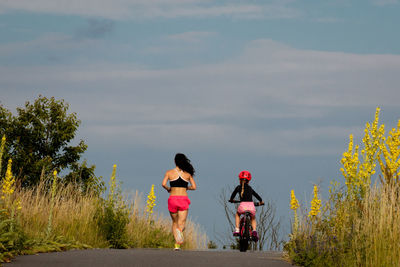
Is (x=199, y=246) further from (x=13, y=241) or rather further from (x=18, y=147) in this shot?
(x=18, y=147)

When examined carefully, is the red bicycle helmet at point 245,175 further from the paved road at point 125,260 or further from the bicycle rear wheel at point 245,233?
the paved road at point 125,260

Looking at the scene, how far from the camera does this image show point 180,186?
1655cm

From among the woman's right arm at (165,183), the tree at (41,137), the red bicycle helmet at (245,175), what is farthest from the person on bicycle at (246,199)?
the tree at (41,137)

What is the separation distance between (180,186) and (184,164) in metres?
0.61

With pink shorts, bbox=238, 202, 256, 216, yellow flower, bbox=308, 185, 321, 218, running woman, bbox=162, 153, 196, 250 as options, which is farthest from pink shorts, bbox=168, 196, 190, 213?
yellow flower, bbox=308, 185, 321, 218

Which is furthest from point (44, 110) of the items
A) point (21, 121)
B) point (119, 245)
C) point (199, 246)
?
point (119, 245)

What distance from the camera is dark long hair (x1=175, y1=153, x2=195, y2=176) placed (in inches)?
656

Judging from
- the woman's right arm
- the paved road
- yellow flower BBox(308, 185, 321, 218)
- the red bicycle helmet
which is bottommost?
the paved road

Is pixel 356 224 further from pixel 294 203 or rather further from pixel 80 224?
pixel 80 224

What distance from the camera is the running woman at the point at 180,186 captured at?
54.2ft

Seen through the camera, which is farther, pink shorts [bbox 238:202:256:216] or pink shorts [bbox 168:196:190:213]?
pink shorts [bbox 238:202:256:216]

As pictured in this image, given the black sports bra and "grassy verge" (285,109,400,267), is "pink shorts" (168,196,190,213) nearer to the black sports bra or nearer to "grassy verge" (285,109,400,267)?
the black sports bra

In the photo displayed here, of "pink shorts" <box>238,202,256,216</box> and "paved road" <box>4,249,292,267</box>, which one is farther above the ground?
"pink shorts" <box>238,202,256,216</box>

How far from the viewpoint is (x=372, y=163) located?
1395cm
